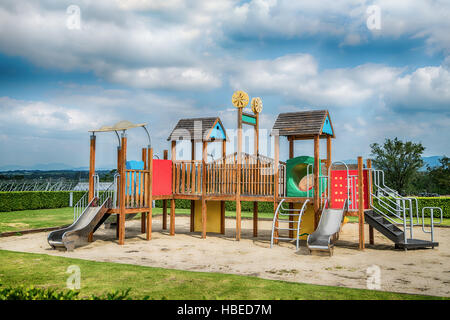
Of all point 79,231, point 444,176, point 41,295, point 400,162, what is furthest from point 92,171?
point 444,176

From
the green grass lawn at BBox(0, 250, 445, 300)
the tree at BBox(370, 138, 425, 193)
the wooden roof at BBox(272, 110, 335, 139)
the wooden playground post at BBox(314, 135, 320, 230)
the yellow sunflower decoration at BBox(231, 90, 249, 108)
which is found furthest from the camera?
the tree at BBox(370, 138, 425, 193)

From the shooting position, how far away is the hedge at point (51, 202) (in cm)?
2477

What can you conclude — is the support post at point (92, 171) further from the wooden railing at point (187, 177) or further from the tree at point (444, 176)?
the tree at point (444, 176)

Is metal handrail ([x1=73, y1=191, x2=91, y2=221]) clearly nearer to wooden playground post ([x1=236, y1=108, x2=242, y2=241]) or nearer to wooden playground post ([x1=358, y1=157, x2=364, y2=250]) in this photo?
wooden playground post ([x1=236, y1=108, x2=242, y2=241])

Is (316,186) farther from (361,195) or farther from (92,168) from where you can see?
(92,168)

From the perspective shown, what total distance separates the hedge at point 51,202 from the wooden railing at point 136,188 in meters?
15.2

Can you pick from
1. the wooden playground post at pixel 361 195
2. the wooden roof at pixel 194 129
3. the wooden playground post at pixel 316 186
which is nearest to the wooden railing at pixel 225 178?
the wooden roof at pixel 194 129

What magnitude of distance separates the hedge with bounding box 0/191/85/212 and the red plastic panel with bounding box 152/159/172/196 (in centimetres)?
1550

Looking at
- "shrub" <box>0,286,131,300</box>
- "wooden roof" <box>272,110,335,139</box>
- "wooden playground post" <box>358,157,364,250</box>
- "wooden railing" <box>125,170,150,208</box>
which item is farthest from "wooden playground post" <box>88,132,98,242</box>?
"shrub" <box>0,286,131,300</box>

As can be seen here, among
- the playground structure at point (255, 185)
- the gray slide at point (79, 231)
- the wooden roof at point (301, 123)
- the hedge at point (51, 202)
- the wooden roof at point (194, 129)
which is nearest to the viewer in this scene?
the gray slide at point (79, 231)

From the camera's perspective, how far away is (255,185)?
13.6 metres

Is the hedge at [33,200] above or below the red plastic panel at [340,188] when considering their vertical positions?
below

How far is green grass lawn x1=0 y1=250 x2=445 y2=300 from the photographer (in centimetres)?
626

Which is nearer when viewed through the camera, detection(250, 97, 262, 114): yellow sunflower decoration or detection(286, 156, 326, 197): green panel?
detection(286, 156, 326, 197): green panel
